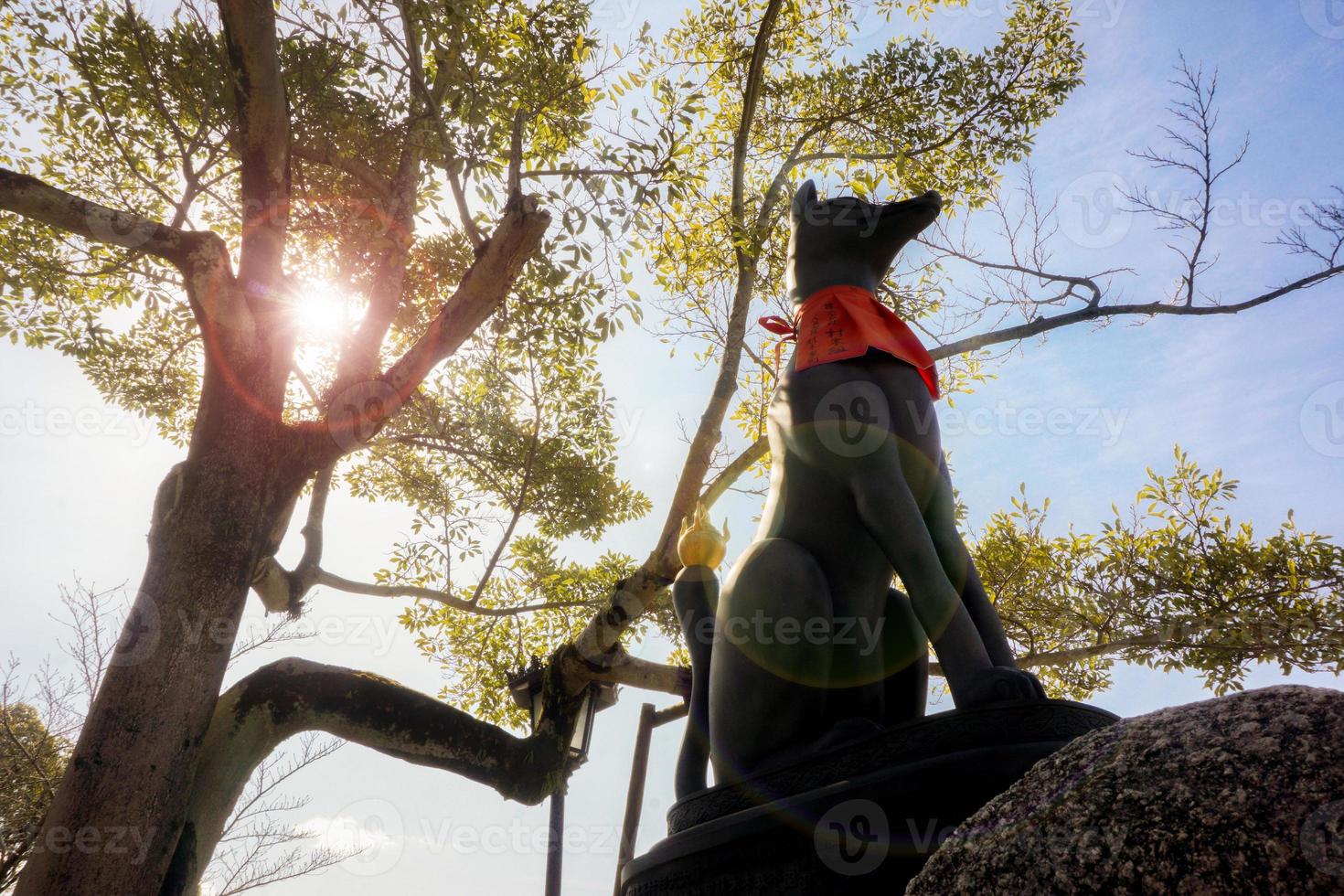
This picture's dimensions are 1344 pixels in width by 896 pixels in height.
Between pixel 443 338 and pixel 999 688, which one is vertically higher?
pixel 443 338

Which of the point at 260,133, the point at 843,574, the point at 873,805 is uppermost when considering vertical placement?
the point at 260,133

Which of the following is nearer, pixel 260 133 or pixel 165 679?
pixel 165 679

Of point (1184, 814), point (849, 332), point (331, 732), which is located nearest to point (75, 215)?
point (331, 732)

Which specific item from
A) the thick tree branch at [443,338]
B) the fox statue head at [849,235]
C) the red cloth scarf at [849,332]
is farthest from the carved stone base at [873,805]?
the thick tree branch at [443,338]

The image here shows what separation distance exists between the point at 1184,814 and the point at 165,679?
3990 millimetres

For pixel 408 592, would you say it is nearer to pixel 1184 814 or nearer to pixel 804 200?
pixel 804 200

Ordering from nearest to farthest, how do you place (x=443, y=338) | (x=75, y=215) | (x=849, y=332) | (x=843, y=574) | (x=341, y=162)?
(x=843, y=574) → (x=849, y=332) → (x=75, y=215) → (x=443, y=338) → (x=341, y=162)

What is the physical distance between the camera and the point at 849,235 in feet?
8.34

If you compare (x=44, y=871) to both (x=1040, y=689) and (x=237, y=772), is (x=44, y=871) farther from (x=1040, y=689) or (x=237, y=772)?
(x=1040, y=689)

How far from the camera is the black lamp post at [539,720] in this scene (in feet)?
16.2

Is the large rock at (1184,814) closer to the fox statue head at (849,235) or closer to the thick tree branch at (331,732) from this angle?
the fox statue head at (849,235)

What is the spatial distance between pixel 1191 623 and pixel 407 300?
681 centimetres

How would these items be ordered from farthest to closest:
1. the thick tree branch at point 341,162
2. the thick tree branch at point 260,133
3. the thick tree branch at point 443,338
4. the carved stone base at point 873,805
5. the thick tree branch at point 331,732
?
the thick tree branch at point 341,162
the thick tree branch at point 443,338
the thick tree branch at point 260,133
the thick tree branch at point 331,732
the carved stone base at point 873,805

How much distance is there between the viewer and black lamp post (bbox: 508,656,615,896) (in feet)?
16.2
